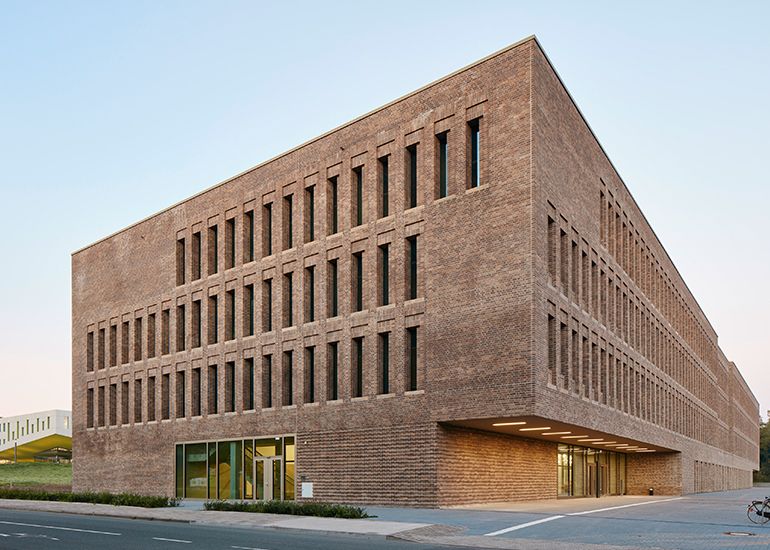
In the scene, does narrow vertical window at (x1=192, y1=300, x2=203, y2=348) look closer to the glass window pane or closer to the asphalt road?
the glass window pane

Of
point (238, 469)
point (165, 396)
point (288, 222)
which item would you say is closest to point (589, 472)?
point (238, 469)

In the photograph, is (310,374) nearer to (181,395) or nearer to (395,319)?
(395,319)

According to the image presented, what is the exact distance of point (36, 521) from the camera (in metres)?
29.0

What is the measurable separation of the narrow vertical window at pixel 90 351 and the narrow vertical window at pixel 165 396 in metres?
9.01

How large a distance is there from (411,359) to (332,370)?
477cm

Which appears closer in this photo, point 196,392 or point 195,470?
point 195,470

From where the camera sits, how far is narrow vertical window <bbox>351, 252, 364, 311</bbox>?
38875 mm

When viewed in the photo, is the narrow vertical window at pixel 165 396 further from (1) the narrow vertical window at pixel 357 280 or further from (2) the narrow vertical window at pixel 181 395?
(1) the narrow vertical window at pixel 357 280

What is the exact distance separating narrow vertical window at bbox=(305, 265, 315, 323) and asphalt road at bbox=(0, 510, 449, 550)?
13934 mm

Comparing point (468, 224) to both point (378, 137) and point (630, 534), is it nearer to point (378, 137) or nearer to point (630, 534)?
point (378, 137)

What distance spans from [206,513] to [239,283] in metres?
15.4

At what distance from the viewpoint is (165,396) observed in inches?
1939

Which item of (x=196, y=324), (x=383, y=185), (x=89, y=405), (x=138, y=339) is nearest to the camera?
(x=383, y=185)

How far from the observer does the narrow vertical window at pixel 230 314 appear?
4562 cm
